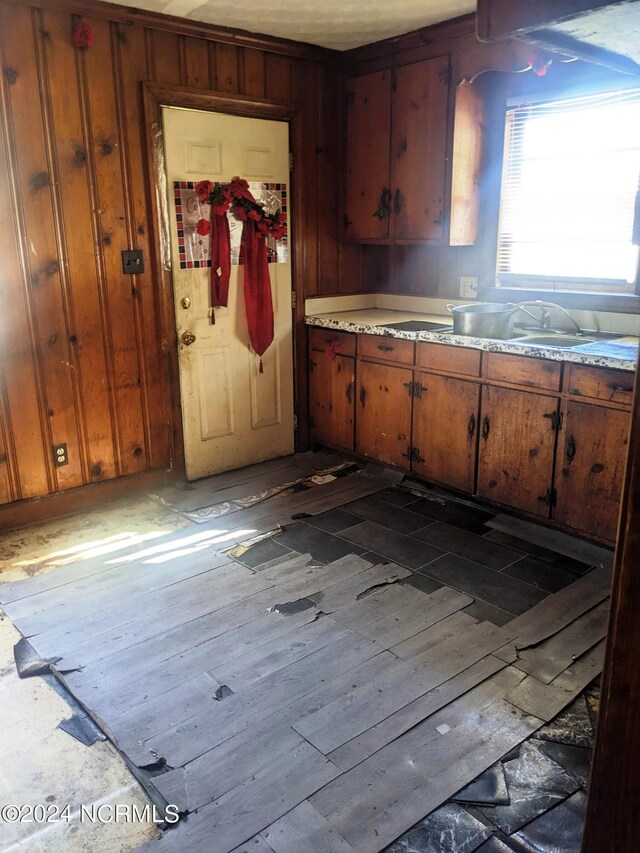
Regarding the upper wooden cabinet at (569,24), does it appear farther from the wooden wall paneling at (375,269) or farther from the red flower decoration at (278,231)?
the wooden wall paneling at (375,269)

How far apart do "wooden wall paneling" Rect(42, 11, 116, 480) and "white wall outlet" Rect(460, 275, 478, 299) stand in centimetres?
212

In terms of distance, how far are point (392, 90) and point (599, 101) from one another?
4.09 ft

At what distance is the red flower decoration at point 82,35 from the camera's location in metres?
3.11

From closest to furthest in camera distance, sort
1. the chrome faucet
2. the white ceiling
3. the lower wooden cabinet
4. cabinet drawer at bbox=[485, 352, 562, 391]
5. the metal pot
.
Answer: the lower wooden cabinet
cabinet drawer at bbox=[485, 352, 562, 391]
the white ceiling
the metal pot
the chrome faucet

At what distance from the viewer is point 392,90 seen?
399 cm

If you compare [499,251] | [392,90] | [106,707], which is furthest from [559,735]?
[392,90]

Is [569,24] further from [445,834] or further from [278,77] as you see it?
[278,77]

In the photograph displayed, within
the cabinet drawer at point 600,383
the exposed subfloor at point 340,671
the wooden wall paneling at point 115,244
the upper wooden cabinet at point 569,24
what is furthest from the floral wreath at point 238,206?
the upper wooden cabinet at point 569,24

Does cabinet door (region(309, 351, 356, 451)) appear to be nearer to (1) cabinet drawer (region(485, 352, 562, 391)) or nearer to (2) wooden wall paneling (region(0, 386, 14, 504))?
(1) cabinet drawer (region(485, 352, 562, 391))

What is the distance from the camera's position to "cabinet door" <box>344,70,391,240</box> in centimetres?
408

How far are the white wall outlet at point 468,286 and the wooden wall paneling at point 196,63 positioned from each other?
183cm

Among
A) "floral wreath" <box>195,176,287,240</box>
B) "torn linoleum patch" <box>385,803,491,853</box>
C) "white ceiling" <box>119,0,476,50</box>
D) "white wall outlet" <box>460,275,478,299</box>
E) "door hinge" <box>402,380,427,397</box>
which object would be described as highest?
"white ceiling" <box>119,0,476,50</box>

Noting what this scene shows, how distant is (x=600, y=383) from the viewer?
2881 millimetres

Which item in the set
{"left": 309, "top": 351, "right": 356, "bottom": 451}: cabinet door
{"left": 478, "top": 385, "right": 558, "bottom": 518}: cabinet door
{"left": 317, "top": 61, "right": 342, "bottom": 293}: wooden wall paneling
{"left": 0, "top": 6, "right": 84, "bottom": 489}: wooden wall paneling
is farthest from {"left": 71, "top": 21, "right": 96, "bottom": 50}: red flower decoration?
{"left": 478, "top": 385, "right": 558, "bottom": 518}: cabinet door
